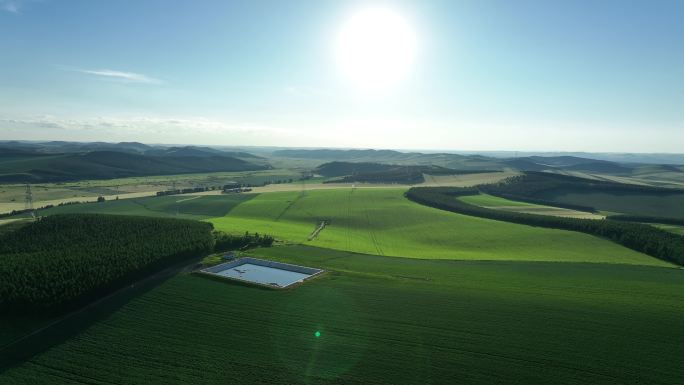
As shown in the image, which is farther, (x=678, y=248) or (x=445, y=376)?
(x=678, y=248)

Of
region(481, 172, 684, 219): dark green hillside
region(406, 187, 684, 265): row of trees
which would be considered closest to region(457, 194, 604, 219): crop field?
region(406, 187, 684, 265): row of trees

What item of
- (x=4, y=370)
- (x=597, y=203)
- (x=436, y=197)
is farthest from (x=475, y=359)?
(x=597, y=203)

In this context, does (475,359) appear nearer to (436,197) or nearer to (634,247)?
(634,247)

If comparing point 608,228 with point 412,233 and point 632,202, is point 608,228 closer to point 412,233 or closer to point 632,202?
point 412,233

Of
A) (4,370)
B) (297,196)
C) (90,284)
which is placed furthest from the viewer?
(297,196)

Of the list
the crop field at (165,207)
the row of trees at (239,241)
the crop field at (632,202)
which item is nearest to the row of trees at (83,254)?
the row of trees at (239,241)

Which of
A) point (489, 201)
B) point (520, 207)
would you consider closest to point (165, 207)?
point (489, 201)

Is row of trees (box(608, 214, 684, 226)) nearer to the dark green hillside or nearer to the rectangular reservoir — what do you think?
the dark green hillside
